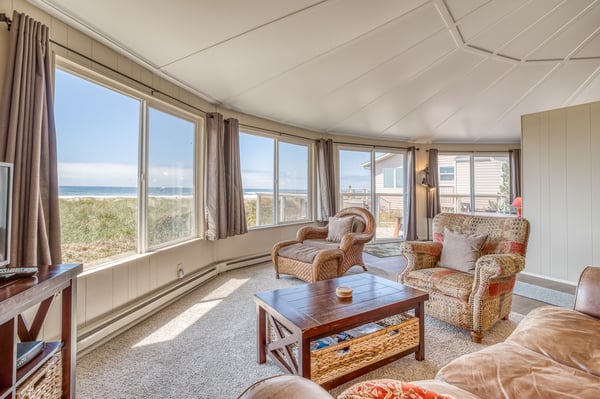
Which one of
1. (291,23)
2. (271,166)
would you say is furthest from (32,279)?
(271,166)

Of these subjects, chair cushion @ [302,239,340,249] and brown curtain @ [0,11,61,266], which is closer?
brown curtain @ [0,11,61,266]

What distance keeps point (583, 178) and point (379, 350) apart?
333cm

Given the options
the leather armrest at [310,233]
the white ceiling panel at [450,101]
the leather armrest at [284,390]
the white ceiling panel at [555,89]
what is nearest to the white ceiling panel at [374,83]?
the white ceiling panel at [450,101]

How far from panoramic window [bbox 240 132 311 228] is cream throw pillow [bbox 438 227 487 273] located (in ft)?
9.56

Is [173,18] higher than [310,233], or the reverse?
[173,18]

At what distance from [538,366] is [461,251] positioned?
153cm

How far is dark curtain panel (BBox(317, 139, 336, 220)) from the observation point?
5387mm

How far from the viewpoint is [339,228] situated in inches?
157

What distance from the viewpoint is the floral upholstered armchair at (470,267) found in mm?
2117

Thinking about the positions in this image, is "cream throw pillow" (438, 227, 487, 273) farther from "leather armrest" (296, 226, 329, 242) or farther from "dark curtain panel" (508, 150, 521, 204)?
"dark curtain panel" (508, 150, 521, 204)

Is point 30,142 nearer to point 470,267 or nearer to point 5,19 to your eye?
point 5,19

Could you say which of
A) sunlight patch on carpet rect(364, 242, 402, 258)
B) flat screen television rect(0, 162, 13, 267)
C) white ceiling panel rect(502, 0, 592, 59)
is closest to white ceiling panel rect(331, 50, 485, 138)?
white ceiling panel rect(502, 0, 592, 59)

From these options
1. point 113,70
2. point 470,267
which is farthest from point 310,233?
point 113,70

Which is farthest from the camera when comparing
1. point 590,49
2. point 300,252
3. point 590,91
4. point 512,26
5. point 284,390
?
point 590,91
